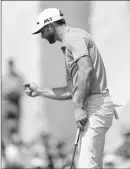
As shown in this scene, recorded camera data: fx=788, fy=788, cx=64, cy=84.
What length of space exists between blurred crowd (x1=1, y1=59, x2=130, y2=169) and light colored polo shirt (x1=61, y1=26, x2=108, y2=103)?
2627mm

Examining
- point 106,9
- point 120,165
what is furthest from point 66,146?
point 106,9

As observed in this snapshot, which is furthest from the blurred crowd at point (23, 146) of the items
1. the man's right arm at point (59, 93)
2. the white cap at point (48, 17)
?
the white cap at point (48, 17)

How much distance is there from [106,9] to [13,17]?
4.74 ft

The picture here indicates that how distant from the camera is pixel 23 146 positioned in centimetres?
1043

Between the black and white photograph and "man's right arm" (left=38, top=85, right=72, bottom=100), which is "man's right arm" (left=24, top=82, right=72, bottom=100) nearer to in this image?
"man's right arm" (left=38, top=85, right=72, bottom=100)

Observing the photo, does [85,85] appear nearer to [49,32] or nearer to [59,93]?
[49,32]

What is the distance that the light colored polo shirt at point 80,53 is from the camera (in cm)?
614

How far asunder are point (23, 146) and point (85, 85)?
4.45 m

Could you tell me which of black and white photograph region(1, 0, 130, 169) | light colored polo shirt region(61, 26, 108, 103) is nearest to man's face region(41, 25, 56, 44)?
light colored polo shirt region(61, 26, 108, 103)

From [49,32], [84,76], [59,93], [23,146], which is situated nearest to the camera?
[84,76]

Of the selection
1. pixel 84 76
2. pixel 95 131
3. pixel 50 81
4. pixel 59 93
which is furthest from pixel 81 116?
pixel 50 81

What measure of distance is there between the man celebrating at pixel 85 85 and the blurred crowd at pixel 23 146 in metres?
2.55

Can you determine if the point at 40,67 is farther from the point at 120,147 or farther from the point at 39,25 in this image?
the point at 39,25

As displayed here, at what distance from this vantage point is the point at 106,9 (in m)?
11.0
